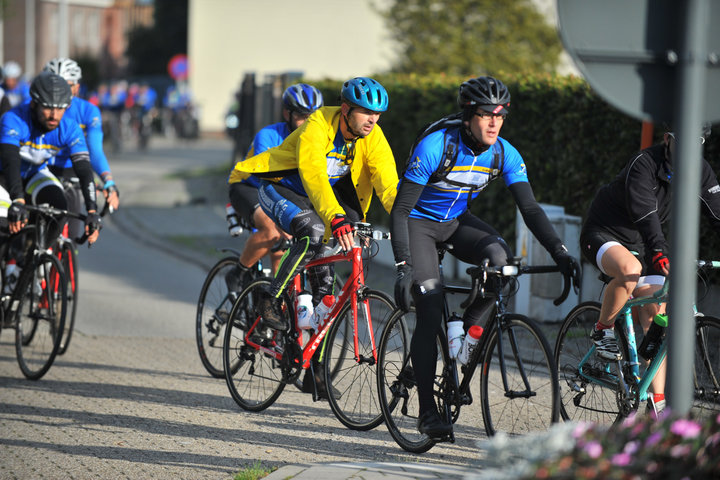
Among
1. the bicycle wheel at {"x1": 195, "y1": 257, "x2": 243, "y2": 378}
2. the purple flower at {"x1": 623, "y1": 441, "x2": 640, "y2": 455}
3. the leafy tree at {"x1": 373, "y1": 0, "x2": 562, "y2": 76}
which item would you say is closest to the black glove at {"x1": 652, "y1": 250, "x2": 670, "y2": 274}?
the purple flower at {"x1": 623, "y1": 441, "x2": 640, "y2": 455}

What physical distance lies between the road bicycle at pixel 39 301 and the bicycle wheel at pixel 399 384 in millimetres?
2648

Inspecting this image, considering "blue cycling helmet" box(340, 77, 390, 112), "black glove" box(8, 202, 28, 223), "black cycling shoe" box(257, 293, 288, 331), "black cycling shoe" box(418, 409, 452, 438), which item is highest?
"blue cycling helmet" box(340, 77, 390, 112)

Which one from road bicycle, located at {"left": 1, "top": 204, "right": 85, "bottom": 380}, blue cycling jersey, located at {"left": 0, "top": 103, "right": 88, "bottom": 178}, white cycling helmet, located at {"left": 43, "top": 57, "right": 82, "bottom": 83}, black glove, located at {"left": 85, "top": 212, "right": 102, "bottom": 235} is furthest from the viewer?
white cycling helmet, located at {"left": 43, "top": 57, "right": 82, "bottom": 83}

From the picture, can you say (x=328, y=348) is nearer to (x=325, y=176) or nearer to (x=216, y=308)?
(x=325, y=176)

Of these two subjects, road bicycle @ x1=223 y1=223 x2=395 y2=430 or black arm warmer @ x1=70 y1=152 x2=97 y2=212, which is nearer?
road bicycle @ x1=223 y1=223 x2=395 y2=430

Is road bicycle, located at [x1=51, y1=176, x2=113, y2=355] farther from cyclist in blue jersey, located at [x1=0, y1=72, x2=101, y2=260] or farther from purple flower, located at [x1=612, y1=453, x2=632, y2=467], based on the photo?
purple flower, located at [x1=612, y1=453, x2=632, y2=467]

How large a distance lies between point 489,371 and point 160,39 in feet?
201

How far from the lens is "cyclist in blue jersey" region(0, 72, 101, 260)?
7344 millimetres

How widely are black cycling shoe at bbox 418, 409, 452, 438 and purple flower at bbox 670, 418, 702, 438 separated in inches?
89.0

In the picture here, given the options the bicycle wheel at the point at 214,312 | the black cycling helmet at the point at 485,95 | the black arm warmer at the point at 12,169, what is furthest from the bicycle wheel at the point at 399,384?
the black arm warmer at the point at 12,169

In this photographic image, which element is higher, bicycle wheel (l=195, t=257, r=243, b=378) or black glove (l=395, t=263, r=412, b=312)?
black glove (l=395, t=263, r=412, b=312)

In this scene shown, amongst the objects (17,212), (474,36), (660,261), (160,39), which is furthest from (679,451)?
(160,39)

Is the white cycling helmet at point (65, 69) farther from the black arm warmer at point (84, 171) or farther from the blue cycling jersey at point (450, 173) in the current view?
the blue cycling jersey at point (450, 173)

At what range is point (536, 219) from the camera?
5156 mm
